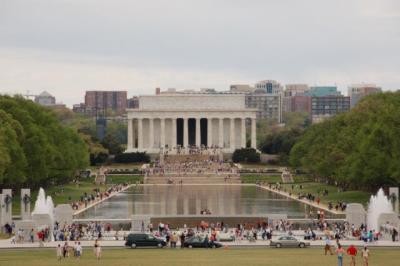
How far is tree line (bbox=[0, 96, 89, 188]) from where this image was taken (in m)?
97.7

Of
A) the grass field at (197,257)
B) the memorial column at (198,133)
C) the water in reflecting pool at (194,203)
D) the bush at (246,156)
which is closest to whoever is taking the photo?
the grass field at (197,257)

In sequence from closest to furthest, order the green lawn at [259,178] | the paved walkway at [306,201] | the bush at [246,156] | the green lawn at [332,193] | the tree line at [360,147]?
the paved walkway at [306,201]
the tree line at [360,147]
the green lawn at [332,193]
the green lawn at [259,178]
the bush at [246,156]

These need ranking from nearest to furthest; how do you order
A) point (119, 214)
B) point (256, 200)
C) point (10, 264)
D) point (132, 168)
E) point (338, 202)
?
point (10, 264), point (119, 214), point (338, 202), point (256, 200), point (132, 168)

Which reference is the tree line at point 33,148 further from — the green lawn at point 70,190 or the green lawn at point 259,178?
the green lawn at point 259,178

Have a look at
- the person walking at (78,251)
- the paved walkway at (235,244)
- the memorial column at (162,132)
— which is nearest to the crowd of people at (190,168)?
the memorial column at (162,132)

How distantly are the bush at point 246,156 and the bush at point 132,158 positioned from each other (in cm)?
1303

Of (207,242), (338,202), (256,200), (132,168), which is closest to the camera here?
(207,242)

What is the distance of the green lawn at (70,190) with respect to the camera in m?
98.8

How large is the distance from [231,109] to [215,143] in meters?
6.59

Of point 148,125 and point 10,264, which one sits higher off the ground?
point 148,125

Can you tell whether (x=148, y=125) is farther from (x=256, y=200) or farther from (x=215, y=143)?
(x=256, y=200)

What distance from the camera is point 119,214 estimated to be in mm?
84375

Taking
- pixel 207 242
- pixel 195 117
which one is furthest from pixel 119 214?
pixel 195 117

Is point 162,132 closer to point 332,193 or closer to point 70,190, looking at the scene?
point 70,190
